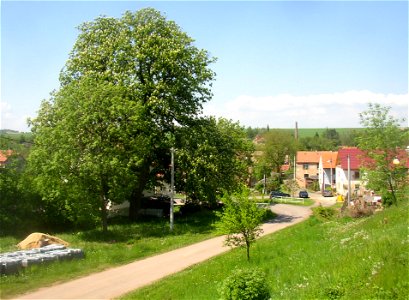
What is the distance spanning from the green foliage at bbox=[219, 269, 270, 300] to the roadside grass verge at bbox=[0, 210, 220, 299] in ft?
29.0

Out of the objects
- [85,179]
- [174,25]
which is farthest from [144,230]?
[174,25]

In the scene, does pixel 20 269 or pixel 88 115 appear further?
pixel 88 115

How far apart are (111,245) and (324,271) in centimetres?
1593

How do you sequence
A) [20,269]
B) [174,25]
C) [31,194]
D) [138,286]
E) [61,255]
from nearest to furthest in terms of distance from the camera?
[138,286] < [20,269] < [61,255] < [31,194] < [174,25]

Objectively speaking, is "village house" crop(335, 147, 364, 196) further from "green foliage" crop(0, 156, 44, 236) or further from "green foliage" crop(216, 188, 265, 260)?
"green foliage" crop(216, 188, 265, 260)

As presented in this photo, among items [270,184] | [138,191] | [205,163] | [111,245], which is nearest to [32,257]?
[111,245]

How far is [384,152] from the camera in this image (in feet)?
100

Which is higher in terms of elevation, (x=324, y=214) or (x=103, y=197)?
(x=103, y=197)

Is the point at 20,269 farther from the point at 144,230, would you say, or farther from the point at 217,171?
the point at 217,171

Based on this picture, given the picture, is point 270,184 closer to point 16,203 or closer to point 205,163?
point 205,163

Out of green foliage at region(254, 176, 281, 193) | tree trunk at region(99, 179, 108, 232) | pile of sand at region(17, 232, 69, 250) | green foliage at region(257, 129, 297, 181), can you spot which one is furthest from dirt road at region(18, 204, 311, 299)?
green foliage at region(257, 129, 297, 181)

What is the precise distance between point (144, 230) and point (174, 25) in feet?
53.7

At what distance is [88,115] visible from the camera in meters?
26.4

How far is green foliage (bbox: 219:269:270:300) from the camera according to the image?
10469mm
